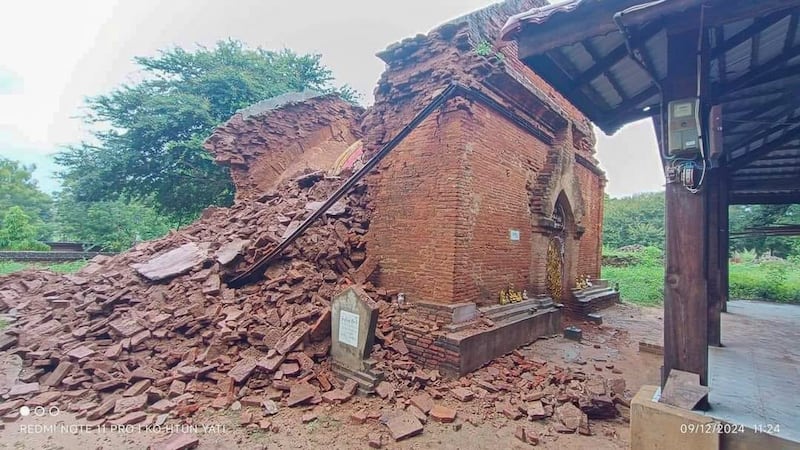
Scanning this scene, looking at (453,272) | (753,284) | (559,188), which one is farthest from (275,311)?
(753,284)

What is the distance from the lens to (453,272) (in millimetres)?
5969

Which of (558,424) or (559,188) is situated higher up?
(559,188)

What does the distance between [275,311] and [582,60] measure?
542 cm

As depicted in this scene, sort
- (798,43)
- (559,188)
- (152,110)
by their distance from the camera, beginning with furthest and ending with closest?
(152,110) → (559,188) → (798,43)

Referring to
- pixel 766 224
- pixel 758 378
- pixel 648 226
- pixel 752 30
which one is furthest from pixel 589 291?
pixel 648 226

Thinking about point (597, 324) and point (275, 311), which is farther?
point (597, 324)

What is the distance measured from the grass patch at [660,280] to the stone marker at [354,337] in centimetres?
1157

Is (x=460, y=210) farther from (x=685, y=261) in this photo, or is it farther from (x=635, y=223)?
(x=635, y=223)

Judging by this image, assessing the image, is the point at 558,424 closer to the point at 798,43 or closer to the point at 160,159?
the point at 798,43

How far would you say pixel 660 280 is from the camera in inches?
638

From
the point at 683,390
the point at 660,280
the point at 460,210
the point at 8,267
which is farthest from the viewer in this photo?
the point at 660,280

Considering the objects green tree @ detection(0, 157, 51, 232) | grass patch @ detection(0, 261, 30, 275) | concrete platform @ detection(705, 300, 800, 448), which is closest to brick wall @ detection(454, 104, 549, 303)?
concrete platform @ detection(705, 300, 800, 448)

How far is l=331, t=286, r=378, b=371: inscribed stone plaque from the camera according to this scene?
17.4 ft

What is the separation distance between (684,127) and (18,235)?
2849 centimetres
